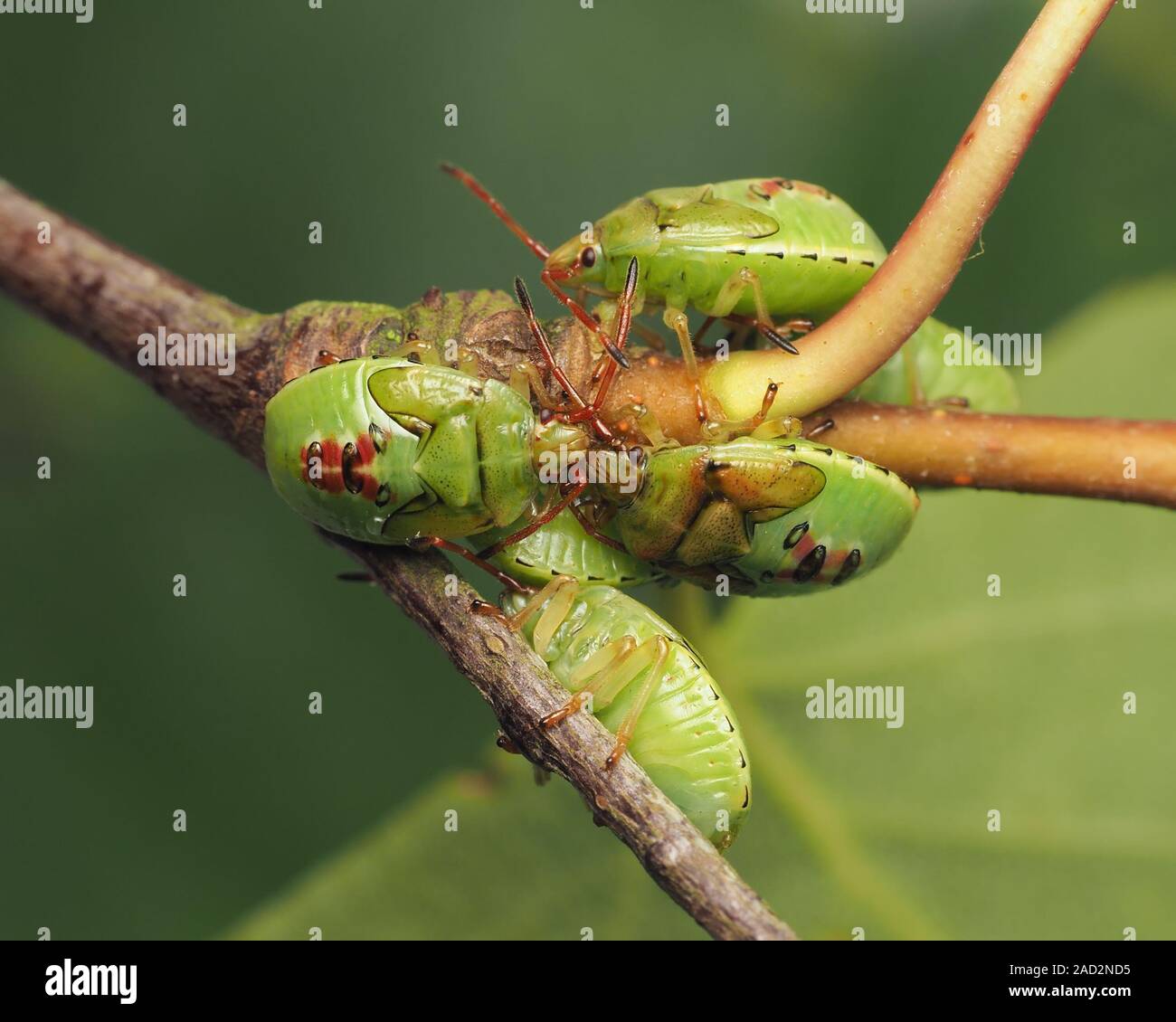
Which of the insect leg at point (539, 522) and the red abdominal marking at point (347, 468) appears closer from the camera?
the red abdominal marking at point (347, 468)

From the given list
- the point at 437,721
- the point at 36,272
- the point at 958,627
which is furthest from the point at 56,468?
the point at 958,627

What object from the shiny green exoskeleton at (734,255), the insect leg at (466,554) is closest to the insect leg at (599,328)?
the shiny green exoskeleton at (734,255)

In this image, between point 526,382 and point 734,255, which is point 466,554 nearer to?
point 526,382

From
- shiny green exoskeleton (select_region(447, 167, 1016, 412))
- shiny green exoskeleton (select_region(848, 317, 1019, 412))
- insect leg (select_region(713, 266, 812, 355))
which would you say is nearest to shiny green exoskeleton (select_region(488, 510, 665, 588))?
shiny green exoskeleton (select_region(447, 167, 1016, 412))

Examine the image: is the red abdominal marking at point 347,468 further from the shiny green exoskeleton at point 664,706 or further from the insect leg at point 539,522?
the shiny green exoskeleton at point 664,706

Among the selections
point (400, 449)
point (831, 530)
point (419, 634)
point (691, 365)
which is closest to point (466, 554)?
point (400, 449)

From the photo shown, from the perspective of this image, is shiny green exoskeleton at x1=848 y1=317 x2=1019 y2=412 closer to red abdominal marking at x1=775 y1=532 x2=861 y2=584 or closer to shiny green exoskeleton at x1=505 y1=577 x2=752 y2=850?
red abdominal marking at x1=775 y1=532 x2=861 y2=584

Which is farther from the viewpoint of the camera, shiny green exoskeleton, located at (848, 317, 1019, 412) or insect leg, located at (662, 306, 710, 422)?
shiny green exoskeleton, located at (848, 317, 1019, 412)
